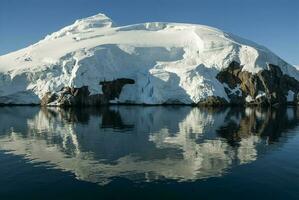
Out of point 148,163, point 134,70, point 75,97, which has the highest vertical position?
point 134,70

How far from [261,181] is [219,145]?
20.0m

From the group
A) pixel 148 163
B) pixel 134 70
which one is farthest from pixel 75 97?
pixel 148 163

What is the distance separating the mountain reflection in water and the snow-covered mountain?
225ft

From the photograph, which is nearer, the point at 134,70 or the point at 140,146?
the point at 140,146

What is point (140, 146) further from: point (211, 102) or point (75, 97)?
point (211, 102)

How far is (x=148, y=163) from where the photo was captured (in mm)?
46125

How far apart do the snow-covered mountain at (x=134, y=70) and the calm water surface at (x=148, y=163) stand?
79.3 meters

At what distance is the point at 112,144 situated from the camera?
193 ft

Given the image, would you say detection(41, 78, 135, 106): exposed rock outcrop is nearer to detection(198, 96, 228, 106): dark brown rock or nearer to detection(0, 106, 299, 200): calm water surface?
detection(198, 96, 228, 106): dark brown rock

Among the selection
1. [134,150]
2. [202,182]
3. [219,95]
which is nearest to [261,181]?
[202,182]

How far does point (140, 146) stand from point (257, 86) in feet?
379

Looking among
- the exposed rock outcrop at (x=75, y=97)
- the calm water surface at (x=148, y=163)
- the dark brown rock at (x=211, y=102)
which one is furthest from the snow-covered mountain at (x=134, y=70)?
the calm water surface at (x=148, y=163)

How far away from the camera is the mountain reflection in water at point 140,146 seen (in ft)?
141

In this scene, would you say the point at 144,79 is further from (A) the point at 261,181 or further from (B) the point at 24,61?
(A) the point at 261,181
